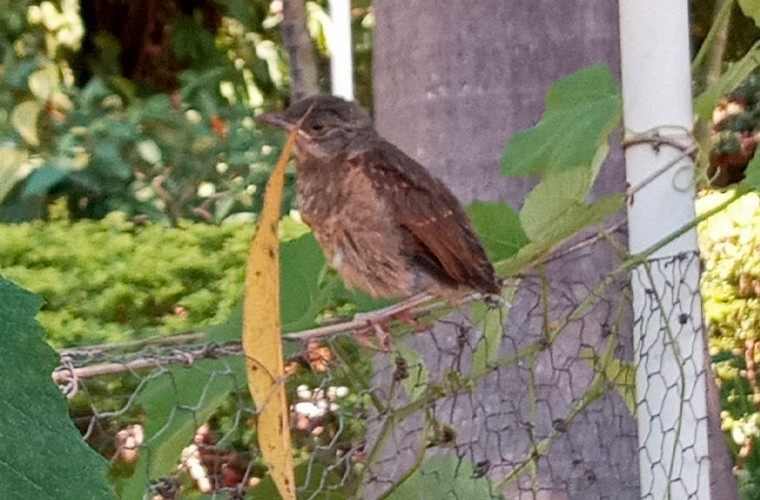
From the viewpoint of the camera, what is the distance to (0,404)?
387 millimetres

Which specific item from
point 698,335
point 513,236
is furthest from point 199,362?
point 698,335

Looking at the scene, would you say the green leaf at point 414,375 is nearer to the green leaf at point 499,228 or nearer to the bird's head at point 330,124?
the green leaf at point 499,228

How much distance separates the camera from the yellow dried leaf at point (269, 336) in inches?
30.3

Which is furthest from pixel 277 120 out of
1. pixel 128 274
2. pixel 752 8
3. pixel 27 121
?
pixel 27 121

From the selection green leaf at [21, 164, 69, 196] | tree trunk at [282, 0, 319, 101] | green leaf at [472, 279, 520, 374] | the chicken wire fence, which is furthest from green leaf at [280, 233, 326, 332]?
green leaf at [21, 164, 69, 196]

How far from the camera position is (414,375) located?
4.53 ft

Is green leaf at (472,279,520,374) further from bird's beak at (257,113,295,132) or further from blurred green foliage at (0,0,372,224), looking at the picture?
blurred green foliage at (0,0,372,224)

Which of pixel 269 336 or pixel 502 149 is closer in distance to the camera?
pixel 269 336

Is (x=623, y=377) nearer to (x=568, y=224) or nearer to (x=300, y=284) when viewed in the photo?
(x=568, y=224)

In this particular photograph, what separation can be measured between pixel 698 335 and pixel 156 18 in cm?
463

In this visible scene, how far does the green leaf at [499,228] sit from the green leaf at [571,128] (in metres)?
0.08

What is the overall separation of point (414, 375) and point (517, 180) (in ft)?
2.66

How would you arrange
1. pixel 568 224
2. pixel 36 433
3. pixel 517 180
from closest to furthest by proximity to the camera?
pixel 36 433 → pixel 568 224 → pixel 517 180

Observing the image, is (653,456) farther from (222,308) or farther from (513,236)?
(222,308)
